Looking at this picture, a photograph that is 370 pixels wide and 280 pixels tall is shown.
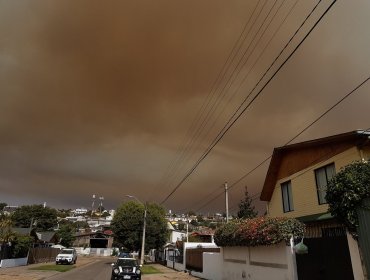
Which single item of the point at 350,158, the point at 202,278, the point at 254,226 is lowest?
the point at 202,278

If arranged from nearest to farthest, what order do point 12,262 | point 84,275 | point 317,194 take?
1. point 317,194
2. point 84,275
3. point 12,262

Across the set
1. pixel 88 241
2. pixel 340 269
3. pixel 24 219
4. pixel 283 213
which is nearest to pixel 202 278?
pixel 283 213

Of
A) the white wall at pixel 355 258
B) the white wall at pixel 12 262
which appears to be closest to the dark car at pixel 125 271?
the white wall at pixel 355 258

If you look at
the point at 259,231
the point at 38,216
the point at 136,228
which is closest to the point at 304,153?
the point at 259,231

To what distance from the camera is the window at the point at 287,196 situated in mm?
24319

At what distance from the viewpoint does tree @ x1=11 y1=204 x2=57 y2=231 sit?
361 ft

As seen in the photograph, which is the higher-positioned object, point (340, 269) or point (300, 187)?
point (300, 187)

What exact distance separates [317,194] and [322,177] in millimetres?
1083

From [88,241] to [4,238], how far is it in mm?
74733

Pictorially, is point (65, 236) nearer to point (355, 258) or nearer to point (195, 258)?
point (195, 258)

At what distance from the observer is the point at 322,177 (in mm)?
20766

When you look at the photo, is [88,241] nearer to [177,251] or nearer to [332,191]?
[177,251]

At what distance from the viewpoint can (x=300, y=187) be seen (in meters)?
22.7

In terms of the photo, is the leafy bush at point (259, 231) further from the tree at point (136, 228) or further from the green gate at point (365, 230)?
the tree at point (136, 228)
